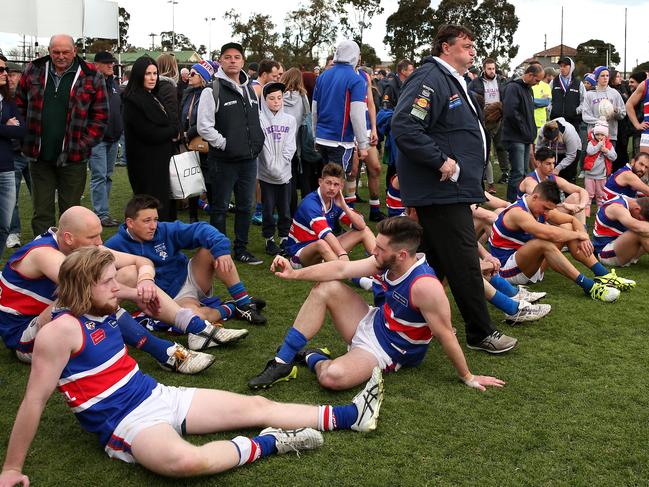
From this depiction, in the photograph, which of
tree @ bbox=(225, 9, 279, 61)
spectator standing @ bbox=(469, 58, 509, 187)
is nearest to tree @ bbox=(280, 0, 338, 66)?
tree @ bbox=(225, 9, 279, 61)

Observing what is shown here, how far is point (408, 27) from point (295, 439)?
181 ft

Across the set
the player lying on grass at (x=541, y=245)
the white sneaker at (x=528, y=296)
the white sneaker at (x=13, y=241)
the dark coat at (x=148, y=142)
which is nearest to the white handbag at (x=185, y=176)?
the dark coat at (x=148, y=142)

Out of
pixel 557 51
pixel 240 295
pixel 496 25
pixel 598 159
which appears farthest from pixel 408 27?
pixel 240 295

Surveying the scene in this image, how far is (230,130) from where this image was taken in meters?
6.90

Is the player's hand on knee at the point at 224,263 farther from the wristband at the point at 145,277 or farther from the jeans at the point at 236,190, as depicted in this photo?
the jeans at the point at 236,190

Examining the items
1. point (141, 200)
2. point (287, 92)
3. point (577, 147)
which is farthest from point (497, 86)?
point (141, 200)

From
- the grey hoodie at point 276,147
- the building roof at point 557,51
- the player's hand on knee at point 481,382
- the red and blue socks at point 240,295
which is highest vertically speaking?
the building roof at point 557,51

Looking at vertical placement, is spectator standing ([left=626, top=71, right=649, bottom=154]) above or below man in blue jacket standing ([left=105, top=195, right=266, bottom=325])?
above

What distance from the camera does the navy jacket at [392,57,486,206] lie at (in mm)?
4336

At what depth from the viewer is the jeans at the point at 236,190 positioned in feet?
23.0

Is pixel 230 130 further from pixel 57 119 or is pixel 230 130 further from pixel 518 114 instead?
pixel 518 114

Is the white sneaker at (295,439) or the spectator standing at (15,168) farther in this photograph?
the spectator standing at (15,168)

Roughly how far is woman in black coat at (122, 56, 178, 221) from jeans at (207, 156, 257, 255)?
48 cm

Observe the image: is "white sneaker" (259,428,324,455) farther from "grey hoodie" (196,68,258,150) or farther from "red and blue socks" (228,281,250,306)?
"grey hoodie" (196,68,258,150)
